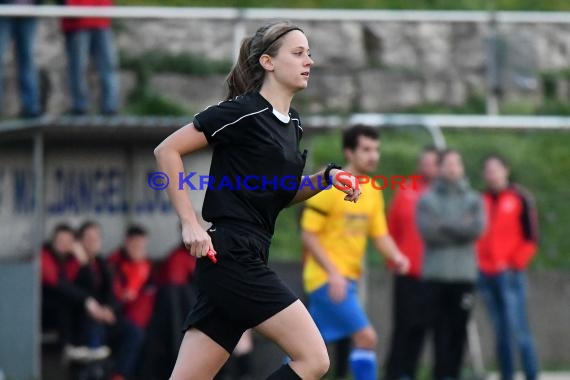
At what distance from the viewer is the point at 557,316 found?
47.9ft

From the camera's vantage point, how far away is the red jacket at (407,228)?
40.1ft

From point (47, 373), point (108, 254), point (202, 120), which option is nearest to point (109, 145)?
point (108, 254)

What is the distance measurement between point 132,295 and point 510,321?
340 cm

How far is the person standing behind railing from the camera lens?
480 inches

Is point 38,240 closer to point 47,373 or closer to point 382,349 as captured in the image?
point 47,373

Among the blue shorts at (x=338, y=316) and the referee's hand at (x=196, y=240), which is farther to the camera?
the blue shorts at (x=338, y=316)

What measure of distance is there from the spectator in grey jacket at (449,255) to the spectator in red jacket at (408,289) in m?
0.15

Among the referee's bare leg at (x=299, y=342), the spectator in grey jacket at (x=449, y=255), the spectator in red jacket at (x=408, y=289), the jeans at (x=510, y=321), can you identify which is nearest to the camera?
the referee's bare leg at (x=299, y=342)

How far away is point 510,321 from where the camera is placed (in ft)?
40.1

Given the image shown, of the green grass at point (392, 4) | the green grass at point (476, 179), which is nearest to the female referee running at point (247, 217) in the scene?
the green grass at point (476, 179)

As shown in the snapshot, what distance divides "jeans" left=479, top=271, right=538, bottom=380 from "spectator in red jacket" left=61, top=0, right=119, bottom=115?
3.83 meters

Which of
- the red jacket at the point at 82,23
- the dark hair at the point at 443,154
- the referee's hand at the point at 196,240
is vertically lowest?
the dark hair at the point at 443,154

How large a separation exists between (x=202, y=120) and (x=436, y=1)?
13.2m

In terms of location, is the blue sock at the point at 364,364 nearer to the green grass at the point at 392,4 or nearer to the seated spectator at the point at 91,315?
the seated spectator at the point at 91,315
